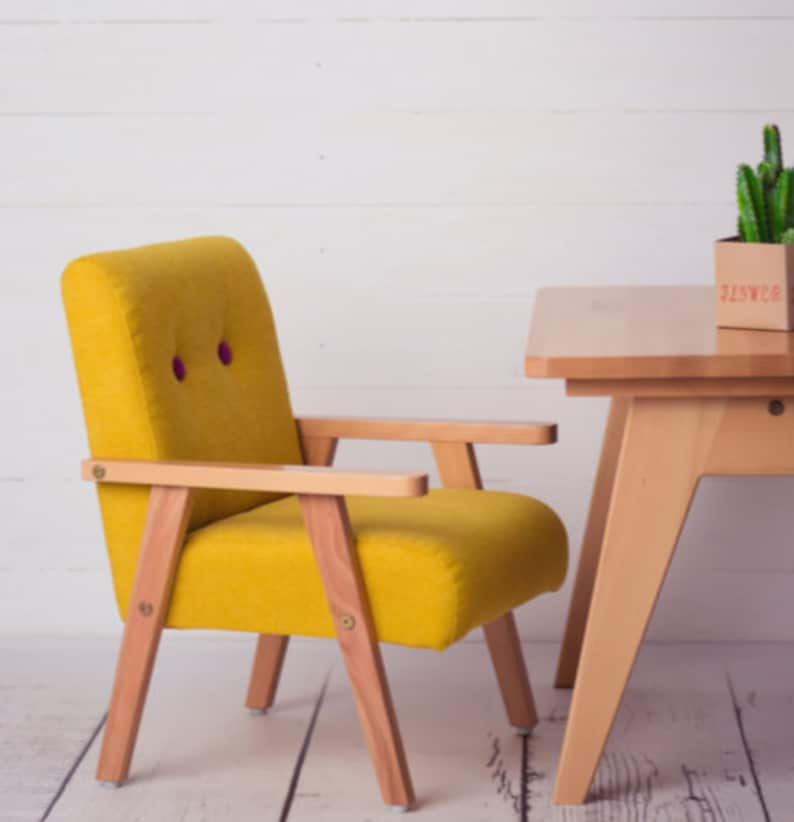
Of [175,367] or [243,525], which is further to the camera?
[175,367]

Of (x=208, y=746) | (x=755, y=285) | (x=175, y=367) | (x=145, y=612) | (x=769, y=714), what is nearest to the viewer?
(x=755, y=285)

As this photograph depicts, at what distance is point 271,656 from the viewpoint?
267 centimetres

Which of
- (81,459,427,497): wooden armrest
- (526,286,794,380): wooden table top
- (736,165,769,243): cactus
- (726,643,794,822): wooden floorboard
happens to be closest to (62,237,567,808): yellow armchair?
(81,459,427,497): wooden armrest

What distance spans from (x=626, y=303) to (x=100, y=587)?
1346 mm

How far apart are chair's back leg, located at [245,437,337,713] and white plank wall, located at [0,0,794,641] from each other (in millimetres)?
426

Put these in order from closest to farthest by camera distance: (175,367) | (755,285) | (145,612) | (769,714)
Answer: (755,285), (145,612), (175,367), (769,714)

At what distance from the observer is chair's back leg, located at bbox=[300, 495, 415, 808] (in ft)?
6.94

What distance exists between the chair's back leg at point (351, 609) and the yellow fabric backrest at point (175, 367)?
0.28 m

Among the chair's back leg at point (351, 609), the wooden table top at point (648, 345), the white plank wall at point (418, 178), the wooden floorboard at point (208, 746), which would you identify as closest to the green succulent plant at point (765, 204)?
the wooden table top at point (648, 345)

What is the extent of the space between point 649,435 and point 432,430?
586 millimetres

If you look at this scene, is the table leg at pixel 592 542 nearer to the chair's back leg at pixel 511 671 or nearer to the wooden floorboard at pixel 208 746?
the chair's back leg at pixel 511 671

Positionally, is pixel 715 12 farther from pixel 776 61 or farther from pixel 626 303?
pixel 626 303

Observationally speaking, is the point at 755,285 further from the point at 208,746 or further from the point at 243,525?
the point at 208,746

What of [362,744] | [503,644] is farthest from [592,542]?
[362,744]
